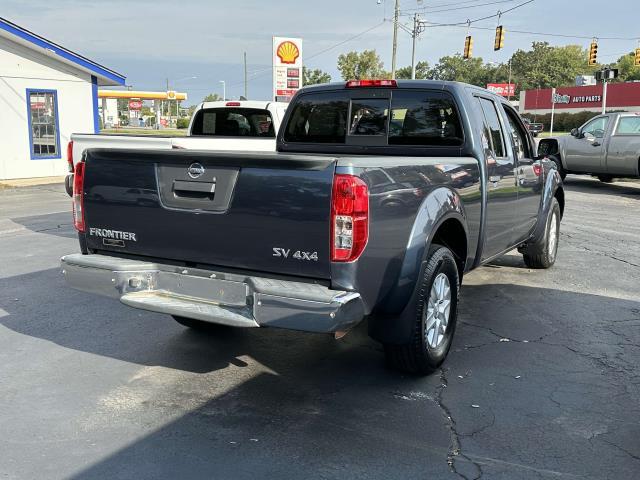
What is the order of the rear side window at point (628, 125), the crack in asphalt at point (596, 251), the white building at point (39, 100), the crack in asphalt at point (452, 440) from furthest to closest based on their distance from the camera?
the white building at point (39, 100)
the rear side window at point (628, 125)
the crack in asphalt at point (596, 251)
the crack in asphalt at point (452, 440)

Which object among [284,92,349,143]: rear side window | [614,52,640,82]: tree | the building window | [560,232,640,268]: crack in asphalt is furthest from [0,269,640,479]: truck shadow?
[614,52,640,82]: tree

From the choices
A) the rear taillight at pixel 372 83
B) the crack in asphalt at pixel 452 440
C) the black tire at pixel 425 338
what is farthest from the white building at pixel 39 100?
the crack in asphalt at pixel 452 440

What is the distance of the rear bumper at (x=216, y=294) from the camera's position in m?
3.56

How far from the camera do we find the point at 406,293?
409cm

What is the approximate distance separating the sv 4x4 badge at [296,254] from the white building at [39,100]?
632 inches

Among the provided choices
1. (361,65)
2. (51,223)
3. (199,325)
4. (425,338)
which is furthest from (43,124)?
(361,65)

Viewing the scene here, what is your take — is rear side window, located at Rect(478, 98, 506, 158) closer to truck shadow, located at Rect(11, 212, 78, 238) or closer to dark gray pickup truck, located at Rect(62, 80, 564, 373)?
dark gray pickup truck, located at Rect(62, 80, 564, 373)

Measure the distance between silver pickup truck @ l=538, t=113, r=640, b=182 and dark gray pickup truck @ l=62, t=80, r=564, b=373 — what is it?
40.3ft

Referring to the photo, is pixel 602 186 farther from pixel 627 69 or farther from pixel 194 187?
pixel 627 69

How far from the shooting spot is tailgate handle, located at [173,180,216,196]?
391cm

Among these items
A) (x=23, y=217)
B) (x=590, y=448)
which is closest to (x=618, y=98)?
(x=23, y=217)

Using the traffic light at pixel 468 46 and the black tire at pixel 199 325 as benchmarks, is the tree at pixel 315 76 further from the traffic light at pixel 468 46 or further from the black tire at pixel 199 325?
the black tire at pixel 199 325

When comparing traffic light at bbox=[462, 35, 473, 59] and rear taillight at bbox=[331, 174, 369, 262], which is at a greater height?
traffic light at bbox=[462, 35, 473, 59]

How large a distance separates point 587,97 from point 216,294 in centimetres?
7744
